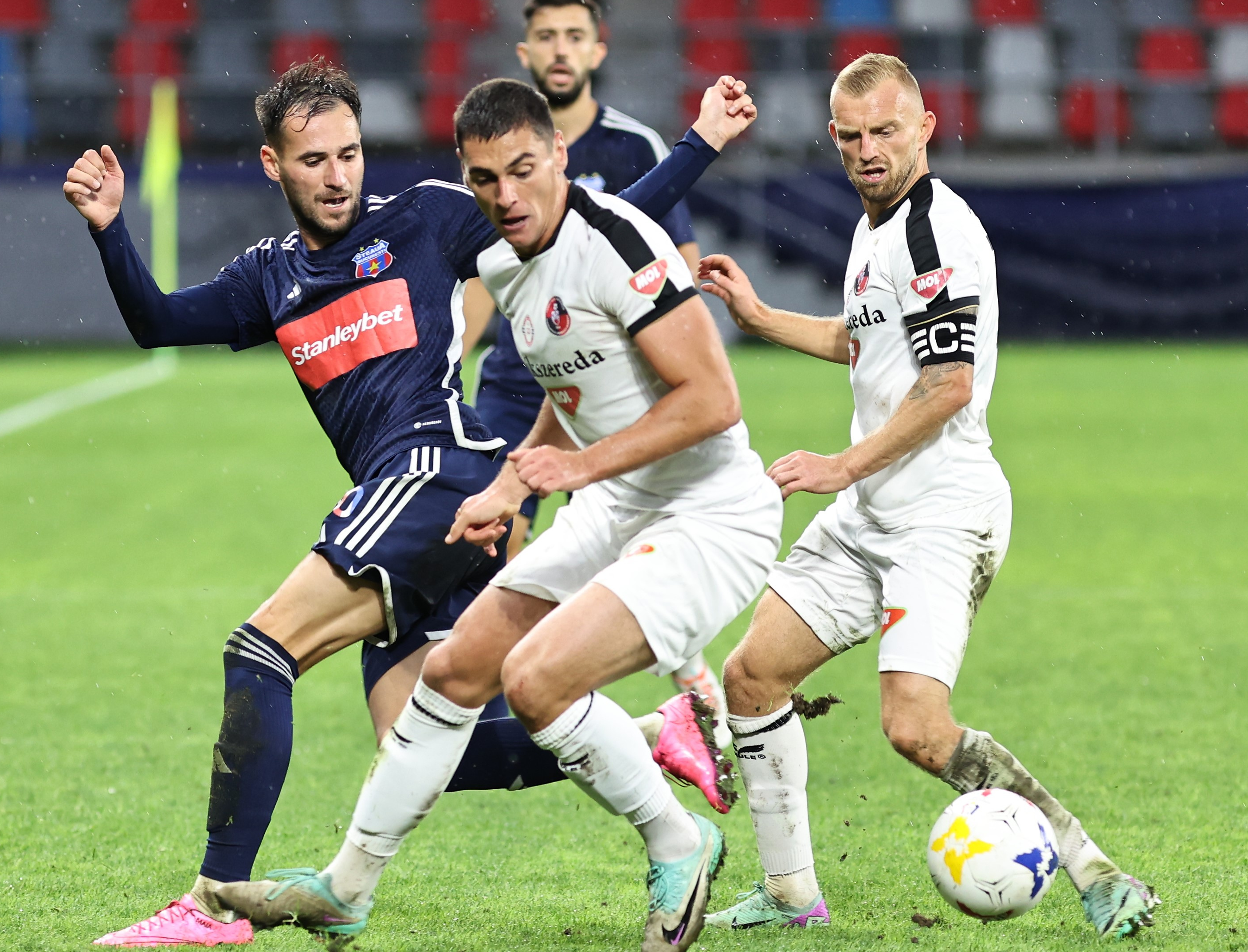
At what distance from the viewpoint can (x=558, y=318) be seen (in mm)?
3695

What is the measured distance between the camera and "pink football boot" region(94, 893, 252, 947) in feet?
12.7

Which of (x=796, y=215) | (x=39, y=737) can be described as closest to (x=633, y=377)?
(x=39, y=737)

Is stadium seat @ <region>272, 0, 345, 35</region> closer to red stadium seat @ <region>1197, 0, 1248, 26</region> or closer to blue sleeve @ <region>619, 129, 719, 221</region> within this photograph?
red stadium seat @ <region>1197, 0, 1248, 26</region>

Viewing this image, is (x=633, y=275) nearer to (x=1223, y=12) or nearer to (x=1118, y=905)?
(x=1118, y=905)

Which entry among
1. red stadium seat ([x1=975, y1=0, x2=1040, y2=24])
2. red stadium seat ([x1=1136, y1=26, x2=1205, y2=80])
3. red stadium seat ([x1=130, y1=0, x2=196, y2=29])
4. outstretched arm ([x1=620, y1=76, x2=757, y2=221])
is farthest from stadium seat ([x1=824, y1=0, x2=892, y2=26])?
outstretched arm ([x1=620, y1=76, x2=757, y2=221])

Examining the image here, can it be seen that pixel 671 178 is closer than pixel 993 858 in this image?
No

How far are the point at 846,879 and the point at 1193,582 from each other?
16.0 feet

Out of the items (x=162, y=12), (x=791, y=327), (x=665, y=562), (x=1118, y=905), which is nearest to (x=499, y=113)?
(x=665, y=562)

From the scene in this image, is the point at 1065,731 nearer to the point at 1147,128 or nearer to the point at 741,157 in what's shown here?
the point at 741,157

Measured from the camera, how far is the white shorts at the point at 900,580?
4043 millimetres

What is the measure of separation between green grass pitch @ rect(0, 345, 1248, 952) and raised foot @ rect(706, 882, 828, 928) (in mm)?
59

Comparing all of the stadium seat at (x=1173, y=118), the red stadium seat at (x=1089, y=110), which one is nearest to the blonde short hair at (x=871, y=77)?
the red stadium seat at (x=1089, y=110)

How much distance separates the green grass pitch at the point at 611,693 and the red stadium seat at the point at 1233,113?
10747 millimetres

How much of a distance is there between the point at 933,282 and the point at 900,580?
2.46ft
